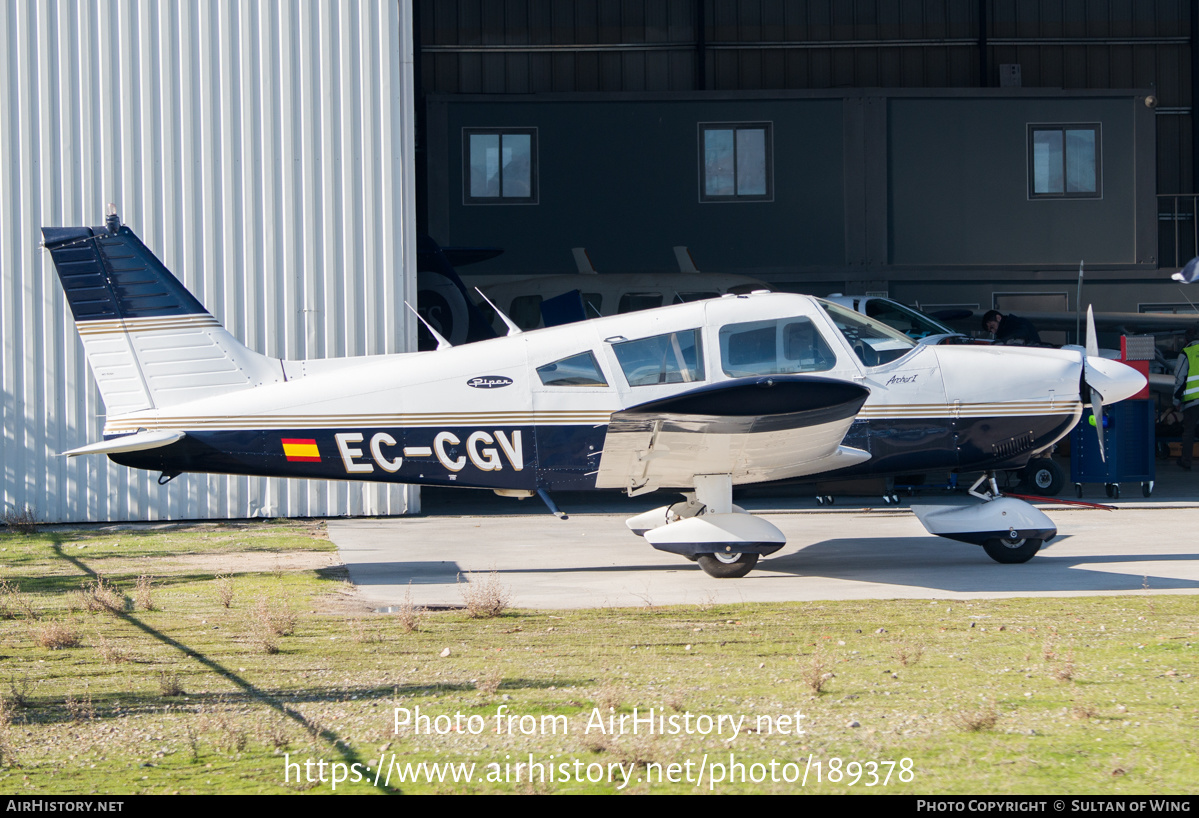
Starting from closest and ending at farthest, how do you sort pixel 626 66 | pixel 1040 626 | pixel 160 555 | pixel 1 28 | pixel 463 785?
1. pixel 463 785
2. pixel 1040 626
3. pixel 160 555
4. pixel 1 28
5. pixel 626 66

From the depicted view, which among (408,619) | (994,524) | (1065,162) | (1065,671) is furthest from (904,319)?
(1065,671)

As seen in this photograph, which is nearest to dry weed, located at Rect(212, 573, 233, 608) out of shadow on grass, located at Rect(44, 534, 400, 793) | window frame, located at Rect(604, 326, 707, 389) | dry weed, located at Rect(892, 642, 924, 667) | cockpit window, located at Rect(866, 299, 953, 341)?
shadow on grass, located at Rect(44, 534, 400, 793)

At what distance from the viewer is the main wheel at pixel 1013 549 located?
367 inches

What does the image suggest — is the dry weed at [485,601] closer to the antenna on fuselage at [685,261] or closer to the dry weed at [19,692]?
the dry weed at [19,692]

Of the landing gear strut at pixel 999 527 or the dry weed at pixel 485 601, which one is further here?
the landing gear strut at pixel 999 527

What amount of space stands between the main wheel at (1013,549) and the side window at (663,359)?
300 cm

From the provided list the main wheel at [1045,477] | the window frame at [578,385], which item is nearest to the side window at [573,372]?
the window frame at [578,385]

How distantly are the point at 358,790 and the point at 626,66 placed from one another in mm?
26491

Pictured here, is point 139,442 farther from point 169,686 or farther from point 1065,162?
point 1065,162

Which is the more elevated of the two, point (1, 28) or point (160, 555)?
point (1, 28)
